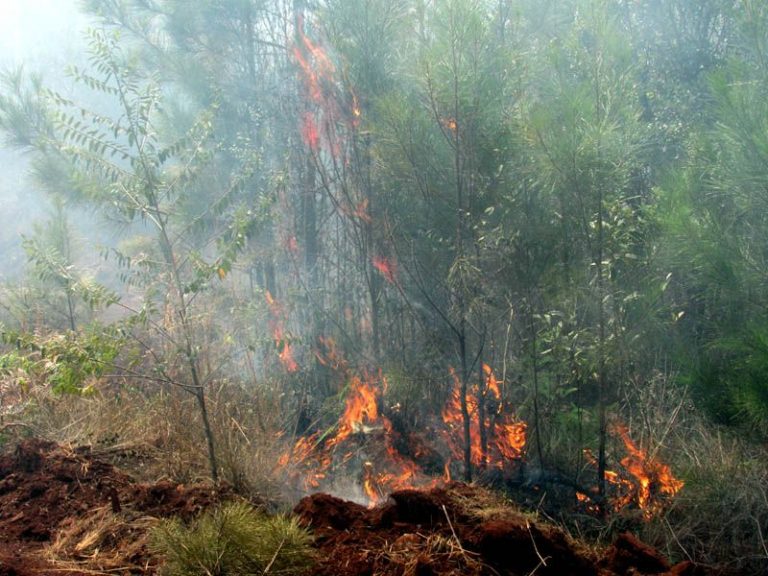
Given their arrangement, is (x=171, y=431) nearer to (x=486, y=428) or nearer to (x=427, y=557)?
(x=486, y=428)

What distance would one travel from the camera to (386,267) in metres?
7.18

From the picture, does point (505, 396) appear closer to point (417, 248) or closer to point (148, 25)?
point (417, 248)

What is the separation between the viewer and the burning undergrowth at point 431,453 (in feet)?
17.0

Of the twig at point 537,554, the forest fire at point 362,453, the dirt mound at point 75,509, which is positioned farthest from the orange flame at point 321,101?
the twig at point 537,554

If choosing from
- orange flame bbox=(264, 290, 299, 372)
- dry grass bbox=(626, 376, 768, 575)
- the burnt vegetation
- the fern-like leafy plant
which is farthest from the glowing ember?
the fern-like leafy plant

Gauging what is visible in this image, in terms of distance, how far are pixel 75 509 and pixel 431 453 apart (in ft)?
10.6

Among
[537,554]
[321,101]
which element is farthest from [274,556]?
[321,101]

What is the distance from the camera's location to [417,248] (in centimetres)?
680

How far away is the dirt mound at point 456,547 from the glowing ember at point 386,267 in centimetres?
366

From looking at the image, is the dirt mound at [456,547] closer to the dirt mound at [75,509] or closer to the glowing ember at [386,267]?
the dirt mound at [75,509]

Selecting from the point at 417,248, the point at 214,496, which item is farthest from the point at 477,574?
the point at 417,248

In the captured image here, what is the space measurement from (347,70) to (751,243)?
4.28m

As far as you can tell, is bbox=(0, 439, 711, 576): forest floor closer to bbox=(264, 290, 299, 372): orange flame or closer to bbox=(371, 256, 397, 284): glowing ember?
bbox=(371, 256, 397, 284): glowing ember

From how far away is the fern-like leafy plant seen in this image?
3.06 meters
